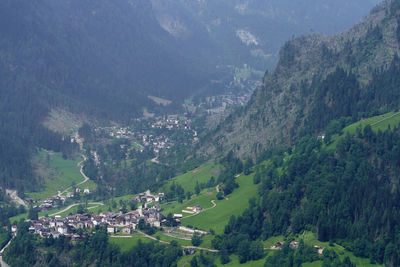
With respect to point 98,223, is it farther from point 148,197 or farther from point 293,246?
point 293,246

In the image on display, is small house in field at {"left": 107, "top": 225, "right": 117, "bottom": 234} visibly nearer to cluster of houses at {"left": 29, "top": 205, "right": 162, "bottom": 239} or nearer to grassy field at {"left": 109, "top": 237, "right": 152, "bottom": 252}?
cluster of houses at {"left": 29, "top": 205, "right": 162, "bottom": 239}

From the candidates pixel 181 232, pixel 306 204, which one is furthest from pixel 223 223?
pixel 306 204

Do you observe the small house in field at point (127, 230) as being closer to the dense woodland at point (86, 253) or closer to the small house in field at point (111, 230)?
the small house in field at point (111, 230)

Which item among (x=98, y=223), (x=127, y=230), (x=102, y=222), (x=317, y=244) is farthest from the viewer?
(x=102, y=222)

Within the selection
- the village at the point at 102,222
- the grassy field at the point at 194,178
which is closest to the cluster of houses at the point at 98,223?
the village at the point at 102,222

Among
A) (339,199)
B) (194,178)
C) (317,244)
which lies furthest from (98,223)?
(339,199)

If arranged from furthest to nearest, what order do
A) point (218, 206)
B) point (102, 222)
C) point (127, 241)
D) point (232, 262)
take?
point (218, 206), point (102, 222), point (127, 241), point (232, 262)

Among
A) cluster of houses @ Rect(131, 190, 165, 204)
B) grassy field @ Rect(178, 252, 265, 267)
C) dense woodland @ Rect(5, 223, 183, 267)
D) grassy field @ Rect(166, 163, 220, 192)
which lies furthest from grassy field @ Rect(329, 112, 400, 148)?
dense woodland @ Rect(5, 223, 183, 267)
